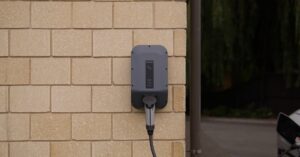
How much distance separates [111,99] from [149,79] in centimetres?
35

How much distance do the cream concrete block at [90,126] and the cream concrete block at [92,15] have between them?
0.61 m

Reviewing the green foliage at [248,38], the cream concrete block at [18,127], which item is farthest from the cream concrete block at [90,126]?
the green foliage at [248,38]

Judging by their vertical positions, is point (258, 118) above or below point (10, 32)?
below

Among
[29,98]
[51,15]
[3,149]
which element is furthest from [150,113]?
[3,149]

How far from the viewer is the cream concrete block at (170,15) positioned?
4.10 m

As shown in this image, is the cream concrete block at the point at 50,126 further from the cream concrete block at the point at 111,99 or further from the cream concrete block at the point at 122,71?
the cream concrete block at the point at 122,71

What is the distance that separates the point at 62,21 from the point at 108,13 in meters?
0.31

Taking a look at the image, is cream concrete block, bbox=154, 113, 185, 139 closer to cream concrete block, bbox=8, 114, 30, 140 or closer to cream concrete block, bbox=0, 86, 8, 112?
cream concrete block, bbox=8, 114, 30, 140

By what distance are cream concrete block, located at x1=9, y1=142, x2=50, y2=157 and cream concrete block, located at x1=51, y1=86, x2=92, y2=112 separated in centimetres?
26

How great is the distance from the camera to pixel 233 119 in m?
18.4

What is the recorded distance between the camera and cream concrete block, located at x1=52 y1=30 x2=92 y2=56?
13.4 ft

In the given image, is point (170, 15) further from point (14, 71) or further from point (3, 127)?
point (3, 127)

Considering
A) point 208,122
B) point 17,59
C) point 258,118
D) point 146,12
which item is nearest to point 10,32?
point 17,59

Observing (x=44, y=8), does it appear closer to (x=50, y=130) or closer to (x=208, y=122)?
(x=50, y=130)
